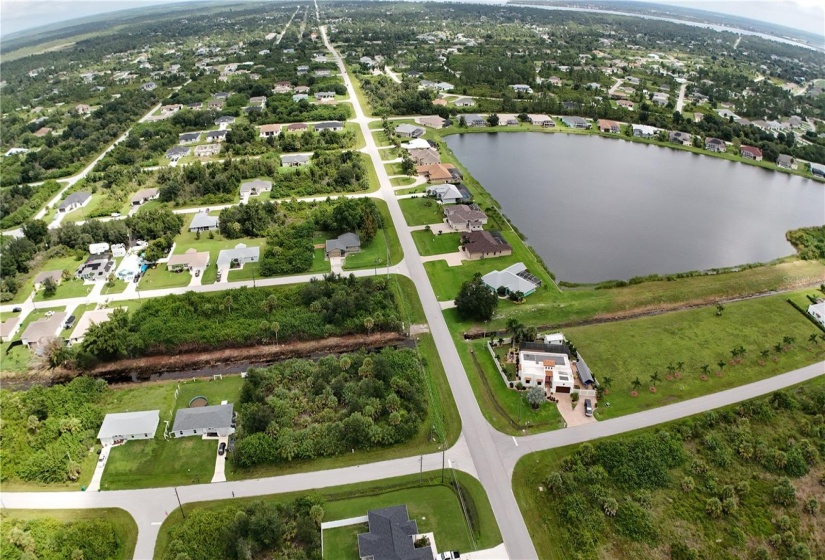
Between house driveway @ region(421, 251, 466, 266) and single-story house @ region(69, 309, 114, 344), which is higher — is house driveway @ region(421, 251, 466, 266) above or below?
below

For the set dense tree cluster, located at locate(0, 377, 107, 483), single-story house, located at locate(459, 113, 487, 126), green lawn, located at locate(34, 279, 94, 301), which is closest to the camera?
dense tree cluster, located at locate(0, 377, 107, 483)

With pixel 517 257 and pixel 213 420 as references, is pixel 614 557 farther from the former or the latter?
pixel 517 257

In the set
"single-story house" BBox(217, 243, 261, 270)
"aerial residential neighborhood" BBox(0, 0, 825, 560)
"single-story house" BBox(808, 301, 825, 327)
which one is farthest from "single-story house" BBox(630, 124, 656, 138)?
"single-story house" BBox(217, 243, 261, 270)

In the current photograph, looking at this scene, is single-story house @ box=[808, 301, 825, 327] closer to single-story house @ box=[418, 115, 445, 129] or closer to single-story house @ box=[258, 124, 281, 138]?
single-story house @ box=[418, 115, 445, 129]

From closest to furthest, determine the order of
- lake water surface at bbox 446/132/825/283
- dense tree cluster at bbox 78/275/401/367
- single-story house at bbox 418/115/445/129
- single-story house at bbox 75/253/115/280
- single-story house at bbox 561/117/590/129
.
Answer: dense tree cluster at bbox 78/275/401/367, single-story house at bbox 75/253/115/280, lake water surface at bbox 446/132/825/283, single-story house at bbox 418/115/445/129, single-story house at bbox 561/117/590/129

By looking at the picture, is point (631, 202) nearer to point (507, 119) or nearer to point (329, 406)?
point (507, 119)

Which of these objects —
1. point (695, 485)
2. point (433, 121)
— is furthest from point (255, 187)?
point (695, 485)

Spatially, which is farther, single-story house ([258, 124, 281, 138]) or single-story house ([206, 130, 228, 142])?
single-story house ([258, 124, 281, 138])
